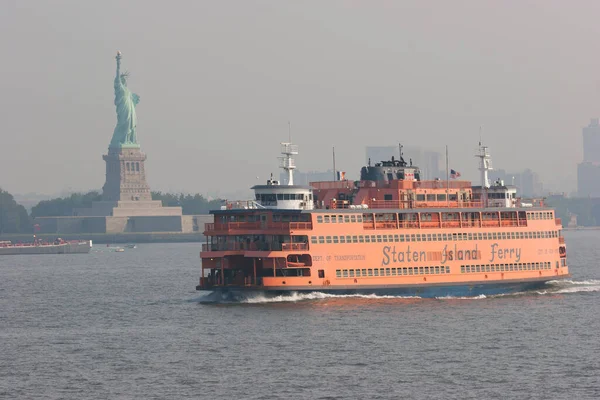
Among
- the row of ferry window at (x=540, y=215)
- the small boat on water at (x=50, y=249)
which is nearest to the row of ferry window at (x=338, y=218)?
the row of ferry window at (x=540, y=215)

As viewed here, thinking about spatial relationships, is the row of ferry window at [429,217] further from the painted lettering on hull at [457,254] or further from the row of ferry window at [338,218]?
the painted lettering on hull at [457,254]

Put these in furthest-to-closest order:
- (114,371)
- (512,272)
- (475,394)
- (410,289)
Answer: (512,272) < (410,289) < (114,371) < (475,394)

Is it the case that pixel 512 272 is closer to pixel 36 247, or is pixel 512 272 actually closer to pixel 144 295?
pixel 144 295

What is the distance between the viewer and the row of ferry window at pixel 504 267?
79500mm

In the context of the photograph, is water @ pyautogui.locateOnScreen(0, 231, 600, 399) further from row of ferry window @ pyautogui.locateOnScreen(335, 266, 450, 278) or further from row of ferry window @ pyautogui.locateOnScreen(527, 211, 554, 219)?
row of ferry window @ pyautogui.locateOnScreen(527, 211, 554, 219)

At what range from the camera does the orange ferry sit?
72688mm

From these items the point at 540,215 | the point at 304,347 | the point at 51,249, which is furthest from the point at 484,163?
the point at 51,249

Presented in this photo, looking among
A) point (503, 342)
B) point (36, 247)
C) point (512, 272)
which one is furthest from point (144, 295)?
point (36, 247)

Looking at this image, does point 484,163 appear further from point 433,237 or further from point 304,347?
point 304,347

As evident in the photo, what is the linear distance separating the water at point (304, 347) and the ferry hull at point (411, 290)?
0.53 m

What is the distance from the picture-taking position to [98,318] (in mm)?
70688

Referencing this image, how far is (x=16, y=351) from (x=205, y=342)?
8.83m

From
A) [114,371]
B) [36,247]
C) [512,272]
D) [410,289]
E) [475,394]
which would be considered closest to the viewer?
[475,394]

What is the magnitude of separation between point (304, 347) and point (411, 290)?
2065 cm
